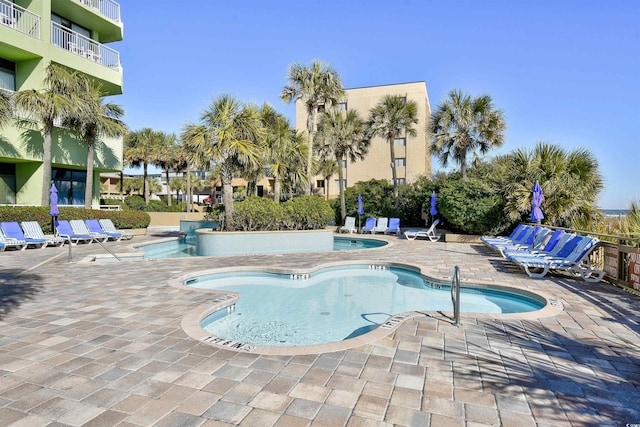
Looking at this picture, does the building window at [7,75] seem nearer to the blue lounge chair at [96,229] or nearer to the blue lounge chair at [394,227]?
the blue lounge chair at [96,229]

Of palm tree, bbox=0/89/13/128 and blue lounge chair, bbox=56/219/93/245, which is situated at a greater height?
palm tree, bbox=0/89/13/128

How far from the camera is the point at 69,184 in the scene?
1956 centimetres

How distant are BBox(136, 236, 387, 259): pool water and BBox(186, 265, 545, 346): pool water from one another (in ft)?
19.3

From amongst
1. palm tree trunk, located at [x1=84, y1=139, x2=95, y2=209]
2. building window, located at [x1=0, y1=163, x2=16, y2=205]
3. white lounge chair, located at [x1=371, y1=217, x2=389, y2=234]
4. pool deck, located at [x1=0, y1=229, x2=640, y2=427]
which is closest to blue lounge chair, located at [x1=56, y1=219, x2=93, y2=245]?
palm tree trunk, located at [x1=84, y1=139, x2=95, y2=209]

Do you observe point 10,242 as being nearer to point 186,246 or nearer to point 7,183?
point 186,246

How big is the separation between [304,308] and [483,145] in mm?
15456

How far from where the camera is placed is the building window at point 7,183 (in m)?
16.7

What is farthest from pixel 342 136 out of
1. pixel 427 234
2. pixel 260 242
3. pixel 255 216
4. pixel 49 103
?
pixel 49 103

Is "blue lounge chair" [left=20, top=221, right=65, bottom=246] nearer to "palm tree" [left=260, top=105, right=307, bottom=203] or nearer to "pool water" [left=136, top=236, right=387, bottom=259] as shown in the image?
"pool water" [left=136, top=236, right=387, bottom=259]

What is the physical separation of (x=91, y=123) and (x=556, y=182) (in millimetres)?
19859

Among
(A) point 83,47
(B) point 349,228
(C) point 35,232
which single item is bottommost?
(B) point 349,228

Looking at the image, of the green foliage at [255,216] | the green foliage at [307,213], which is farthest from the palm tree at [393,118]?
the green foliage at [255,216]

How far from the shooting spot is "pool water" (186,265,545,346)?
5.40 metres

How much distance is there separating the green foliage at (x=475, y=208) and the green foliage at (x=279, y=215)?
574 centimetres
